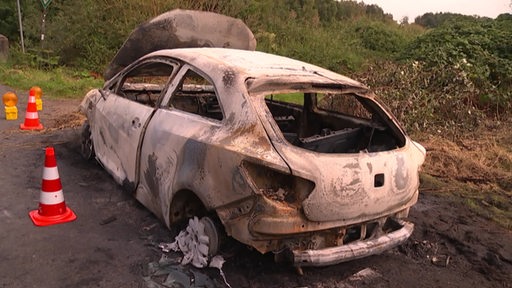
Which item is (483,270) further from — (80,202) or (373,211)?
(80,202)

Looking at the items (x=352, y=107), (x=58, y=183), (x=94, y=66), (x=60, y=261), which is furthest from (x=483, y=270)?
(x=94, y=66)

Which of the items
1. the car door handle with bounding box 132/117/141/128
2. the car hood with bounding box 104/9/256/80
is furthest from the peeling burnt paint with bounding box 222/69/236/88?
the car hood with bounding box 104/9/256/80

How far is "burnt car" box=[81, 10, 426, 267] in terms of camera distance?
288 centimetres

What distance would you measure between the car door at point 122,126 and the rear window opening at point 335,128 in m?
1.18

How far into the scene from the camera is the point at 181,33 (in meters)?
7.85

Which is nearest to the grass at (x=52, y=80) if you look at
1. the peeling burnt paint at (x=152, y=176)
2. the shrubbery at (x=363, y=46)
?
A: the shrubbery at (x=363, y=46)

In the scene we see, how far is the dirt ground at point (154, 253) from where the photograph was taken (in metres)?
3.23

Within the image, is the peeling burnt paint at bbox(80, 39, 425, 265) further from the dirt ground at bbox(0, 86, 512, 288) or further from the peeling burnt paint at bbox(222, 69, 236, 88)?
the dirt ground at bbox(0, 86, 512, 288)

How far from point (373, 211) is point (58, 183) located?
8.88ft

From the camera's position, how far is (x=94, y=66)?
14109 millimetres

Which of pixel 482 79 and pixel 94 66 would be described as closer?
pixel 482 79

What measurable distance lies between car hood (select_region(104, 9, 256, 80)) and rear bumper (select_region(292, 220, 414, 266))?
5463 mm

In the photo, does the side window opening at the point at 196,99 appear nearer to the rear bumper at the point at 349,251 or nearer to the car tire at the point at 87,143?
the car tire at the point at 87,143

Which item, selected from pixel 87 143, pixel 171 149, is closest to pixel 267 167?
pixel 171 149
